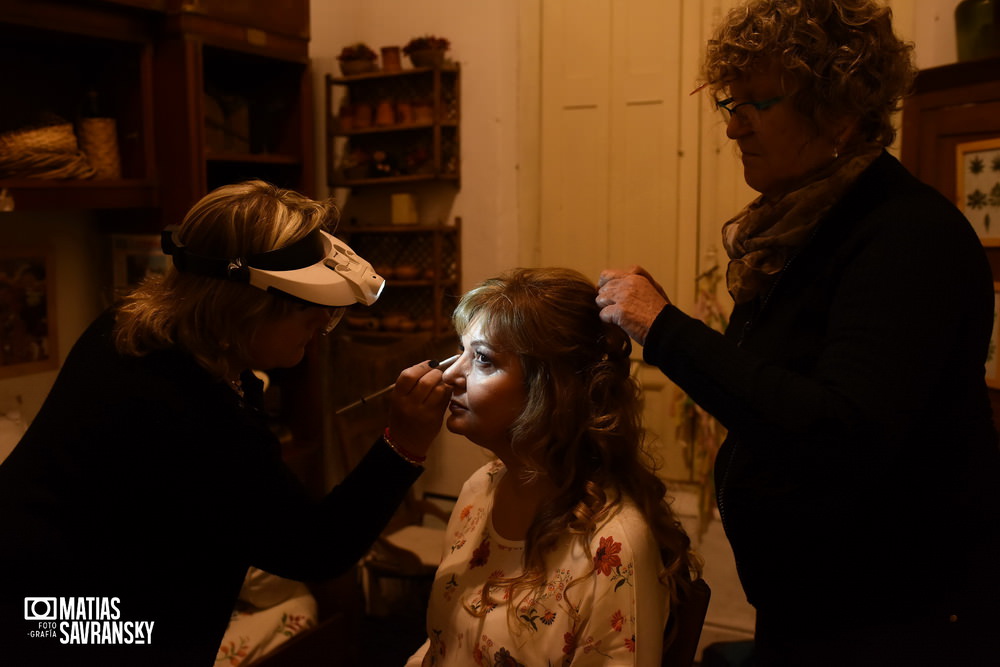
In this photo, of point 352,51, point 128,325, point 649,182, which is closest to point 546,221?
point 649,182

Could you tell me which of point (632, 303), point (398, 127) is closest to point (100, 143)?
point (398, 127)

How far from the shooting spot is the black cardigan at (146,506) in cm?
122

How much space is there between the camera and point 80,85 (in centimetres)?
251

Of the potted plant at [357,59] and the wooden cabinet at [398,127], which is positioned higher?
the potted plant at [357,59]

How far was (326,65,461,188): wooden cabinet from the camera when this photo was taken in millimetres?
3117

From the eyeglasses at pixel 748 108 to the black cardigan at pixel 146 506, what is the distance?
2.61 ft
